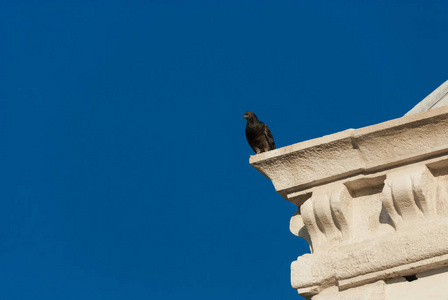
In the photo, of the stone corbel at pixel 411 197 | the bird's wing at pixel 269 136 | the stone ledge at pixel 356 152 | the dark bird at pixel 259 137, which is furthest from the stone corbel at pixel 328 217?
the bird's wing at pixel 269 136

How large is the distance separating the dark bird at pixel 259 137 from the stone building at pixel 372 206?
144 inches

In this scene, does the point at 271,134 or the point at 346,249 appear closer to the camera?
the point at 346,249

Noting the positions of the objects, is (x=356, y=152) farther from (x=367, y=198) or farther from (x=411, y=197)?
(x=411, y=197)

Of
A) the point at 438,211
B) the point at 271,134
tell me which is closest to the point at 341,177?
the point at 438,211

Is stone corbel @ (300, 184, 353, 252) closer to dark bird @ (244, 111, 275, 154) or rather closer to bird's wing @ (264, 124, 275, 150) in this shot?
dark bird @ (244, 111, 275, 154)

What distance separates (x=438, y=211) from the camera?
7141mm

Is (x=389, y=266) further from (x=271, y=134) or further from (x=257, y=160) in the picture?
(x=271, y=134)

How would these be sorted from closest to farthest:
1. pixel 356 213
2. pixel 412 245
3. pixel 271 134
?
pixel 412 245
pixel 356 213
pixel 271 134

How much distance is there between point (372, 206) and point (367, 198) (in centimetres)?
9

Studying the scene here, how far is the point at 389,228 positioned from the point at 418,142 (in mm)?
648

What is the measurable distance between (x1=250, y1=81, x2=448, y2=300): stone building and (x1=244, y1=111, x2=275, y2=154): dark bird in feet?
12.0

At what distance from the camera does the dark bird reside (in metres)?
11.5

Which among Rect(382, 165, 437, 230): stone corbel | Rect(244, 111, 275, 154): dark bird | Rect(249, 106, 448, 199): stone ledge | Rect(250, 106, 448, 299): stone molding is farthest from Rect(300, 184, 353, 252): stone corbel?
Rect(244, 111, 275, 154): dark bird

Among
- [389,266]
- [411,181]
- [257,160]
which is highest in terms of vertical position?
[257,160]
